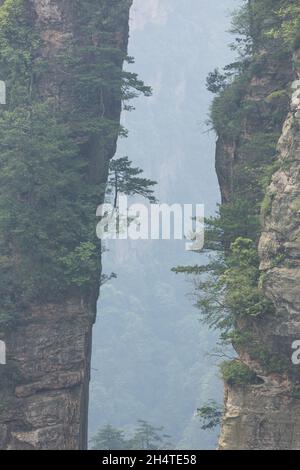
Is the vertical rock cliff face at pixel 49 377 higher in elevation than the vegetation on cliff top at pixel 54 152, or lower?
lower

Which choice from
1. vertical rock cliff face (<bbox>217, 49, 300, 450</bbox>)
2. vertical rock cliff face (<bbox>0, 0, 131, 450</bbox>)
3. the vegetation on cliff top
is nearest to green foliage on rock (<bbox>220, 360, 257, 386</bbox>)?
vertical rock cliff face (<bbox>217, 49, 300, 450</bbox>)

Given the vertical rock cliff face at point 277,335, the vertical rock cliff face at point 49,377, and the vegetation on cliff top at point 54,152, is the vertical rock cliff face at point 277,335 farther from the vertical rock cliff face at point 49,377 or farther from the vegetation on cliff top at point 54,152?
the vegetation on cliff top at point 54,152

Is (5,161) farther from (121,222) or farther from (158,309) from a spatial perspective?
(158,309)

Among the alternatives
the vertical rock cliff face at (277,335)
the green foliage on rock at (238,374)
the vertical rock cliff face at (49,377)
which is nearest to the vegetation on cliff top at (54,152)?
the vertical rock cliff face at (49,377)

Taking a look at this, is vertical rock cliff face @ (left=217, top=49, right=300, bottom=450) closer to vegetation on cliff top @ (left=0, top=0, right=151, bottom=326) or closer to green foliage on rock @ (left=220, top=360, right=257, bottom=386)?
green foliage on rock @ (left=220, top=360, right=257, bottom=386)

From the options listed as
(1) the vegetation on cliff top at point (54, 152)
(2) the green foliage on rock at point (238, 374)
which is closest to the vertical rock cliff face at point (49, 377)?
(1) the vegetation on cliff top at point (54, 152)

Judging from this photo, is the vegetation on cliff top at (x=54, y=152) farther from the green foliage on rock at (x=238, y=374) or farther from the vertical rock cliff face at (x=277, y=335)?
the vertical rock cliff face at (x=277, y=335)

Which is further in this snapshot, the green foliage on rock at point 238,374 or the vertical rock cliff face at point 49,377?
the vertical rock cliff face at point 49,377

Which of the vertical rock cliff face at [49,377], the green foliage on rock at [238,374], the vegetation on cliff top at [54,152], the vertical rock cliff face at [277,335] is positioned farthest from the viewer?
the vegetation on cliff top at [54,152]

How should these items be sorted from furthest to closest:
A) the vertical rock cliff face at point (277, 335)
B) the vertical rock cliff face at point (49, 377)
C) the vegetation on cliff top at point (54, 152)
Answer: the vegetation on cliff top at point (54, 152) < the vertical rock cliff face at point (49, 377) < the vertical rock cliff face at point (277, 335)
